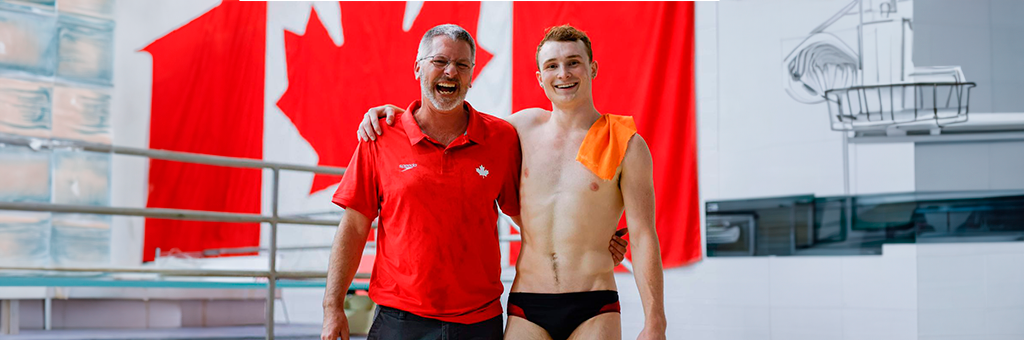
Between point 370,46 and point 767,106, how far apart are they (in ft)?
9.35

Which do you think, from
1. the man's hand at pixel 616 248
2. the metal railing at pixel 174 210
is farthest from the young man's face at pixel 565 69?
the metal railing at pixel 174 210

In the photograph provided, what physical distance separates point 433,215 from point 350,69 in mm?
4004

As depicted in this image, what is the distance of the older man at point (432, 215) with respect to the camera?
193cm

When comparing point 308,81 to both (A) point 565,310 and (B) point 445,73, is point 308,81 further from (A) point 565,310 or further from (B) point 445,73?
(A) point 565,310

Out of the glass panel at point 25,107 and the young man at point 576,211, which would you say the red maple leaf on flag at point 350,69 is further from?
the young man at point 576,211

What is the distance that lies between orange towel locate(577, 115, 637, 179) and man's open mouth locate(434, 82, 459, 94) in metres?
0.37

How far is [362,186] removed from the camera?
201cm

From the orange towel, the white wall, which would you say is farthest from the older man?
the white wall

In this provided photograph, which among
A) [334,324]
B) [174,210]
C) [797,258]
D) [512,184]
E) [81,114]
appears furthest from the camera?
[81,114]

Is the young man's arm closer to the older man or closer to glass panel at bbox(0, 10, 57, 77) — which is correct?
the older man

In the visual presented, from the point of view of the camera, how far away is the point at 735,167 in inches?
163

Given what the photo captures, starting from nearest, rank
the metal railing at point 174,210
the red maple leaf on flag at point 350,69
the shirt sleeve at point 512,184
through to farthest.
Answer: the shirt sleeve at point 512,184 → the metal railing at point 174,210 → the red maple leaf on flag at point 350,69

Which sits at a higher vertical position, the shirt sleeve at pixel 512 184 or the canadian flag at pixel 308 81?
the canadian flag at pixel 308 81

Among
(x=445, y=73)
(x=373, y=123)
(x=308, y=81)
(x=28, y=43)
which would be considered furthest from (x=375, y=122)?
(x=308, y=81)
